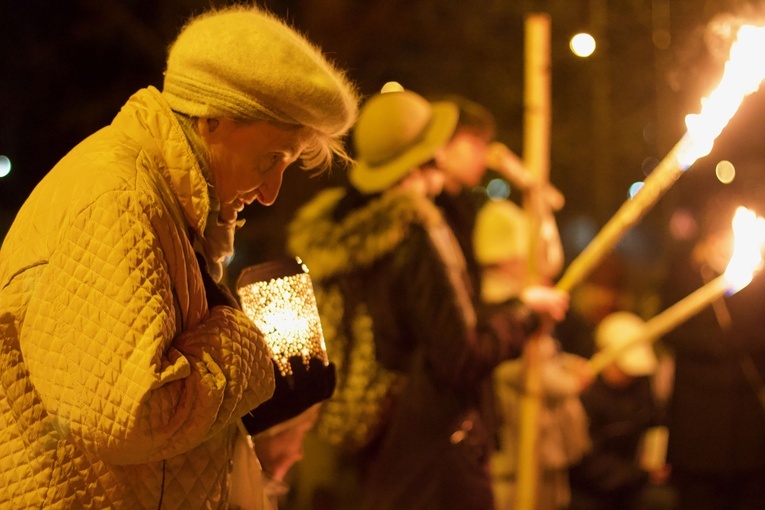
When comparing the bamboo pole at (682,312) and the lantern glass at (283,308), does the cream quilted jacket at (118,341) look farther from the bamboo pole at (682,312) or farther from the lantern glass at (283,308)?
the bamboo pole at (682,312)

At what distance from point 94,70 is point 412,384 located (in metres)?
6.20

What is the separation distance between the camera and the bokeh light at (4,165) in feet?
27.1

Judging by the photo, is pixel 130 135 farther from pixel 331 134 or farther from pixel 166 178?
pixel 331 134

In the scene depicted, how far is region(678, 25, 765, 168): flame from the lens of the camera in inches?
154

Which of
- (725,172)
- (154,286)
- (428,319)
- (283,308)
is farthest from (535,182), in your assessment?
(154,286)

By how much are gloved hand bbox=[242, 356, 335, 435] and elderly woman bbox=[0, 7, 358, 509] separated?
0.21m

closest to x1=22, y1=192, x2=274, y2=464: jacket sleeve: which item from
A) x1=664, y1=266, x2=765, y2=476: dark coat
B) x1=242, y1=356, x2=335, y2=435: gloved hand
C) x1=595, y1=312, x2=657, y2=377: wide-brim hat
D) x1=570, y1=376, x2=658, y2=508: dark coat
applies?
x1=242, y1=356, x2=335, y2=435: gloved hand

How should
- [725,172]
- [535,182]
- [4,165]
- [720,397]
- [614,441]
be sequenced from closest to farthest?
[535,182] < [720,397] < [725,172] < [614,441] < [4,165]

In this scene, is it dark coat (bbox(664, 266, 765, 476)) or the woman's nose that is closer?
the woman's nose

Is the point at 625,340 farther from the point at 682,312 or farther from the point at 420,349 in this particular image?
the point at 420,349

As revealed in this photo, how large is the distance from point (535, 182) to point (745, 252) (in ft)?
3.73

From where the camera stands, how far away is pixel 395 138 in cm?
416

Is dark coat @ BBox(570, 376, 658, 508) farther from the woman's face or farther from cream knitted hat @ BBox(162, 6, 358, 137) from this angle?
cream knitted hat @ BBox(162, 6, 358, 137)

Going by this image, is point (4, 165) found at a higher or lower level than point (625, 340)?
higher
